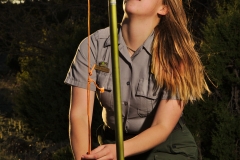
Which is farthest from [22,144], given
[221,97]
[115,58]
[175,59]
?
[115,58]

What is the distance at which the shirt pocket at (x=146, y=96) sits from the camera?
A: 302 cm

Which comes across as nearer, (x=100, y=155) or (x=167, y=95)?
(x=100, y=155)

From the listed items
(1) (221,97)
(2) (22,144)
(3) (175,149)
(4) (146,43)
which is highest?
(4) (146,43)

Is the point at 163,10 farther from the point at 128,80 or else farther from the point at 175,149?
the point at 175,149

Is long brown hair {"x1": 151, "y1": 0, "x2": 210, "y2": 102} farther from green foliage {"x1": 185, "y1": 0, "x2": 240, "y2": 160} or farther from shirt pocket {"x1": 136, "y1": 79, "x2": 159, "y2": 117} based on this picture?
green foliage {"x1": 185, "y1": 0, "x2": 240, "y2": 160}

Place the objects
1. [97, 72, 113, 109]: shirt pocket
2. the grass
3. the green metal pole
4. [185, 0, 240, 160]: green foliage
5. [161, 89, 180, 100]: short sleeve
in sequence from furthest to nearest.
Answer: the grass < [185, 0, 240, 160]: green foliage < [97, 72, 113, 109]: shirt pocket < [161, 89, 180, 100]: short sleeve < the green metal pole

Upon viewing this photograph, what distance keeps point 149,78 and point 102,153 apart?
614 mm

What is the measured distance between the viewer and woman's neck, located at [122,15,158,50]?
309 cm

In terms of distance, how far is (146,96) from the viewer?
3.03 meters

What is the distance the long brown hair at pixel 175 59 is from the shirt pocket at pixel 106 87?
217 millimetres

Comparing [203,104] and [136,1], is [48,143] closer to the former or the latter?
[203,104]

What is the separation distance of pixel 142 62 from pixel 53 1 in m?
6.80

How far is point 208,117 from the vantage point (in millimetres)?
5414

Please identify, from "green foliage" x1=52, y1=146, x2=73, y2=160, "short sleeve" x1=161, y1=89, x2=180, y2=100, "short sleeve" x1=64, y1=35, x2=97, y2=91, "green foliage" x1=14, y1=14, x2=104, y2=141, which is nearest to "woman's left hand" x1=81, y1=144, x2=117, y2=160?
"short sleeve" x1=161, y1=89, x2=180, y2=100
